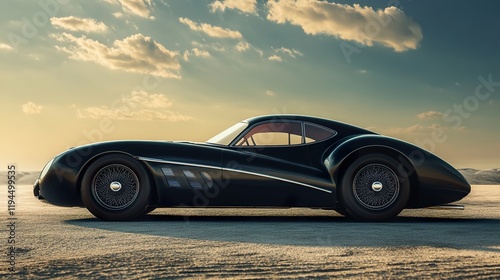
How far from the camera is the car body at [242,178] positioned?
23.8 ft

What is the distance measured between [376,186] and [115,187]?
323 centimetres

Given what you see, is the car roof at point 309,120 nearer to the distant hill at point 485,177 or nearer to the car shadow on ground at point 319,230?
the car shadow on ground at point 319,230

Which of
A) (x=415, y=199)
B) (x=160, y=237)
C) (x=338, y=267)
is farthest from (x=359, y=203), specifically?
(x=338, y=267)

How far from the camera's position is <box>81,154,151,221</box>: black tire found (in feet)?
23.7

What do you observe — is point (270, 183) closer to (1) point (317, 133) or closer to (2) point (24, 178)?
(1) point (317, 133)

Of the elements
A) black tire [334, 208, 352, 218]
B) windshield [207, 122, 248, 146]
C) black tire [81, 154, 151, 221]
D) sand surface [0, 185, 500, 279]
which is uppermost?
windshield [207, 122, 248, 146]

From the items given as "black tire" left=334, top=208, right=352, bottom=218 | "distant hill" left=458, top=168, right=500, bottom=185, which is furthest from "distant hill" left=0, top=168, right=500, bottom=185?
"black tire" left=334, top=208, right=352, bottom=218

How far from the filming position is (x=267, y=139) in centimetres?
790

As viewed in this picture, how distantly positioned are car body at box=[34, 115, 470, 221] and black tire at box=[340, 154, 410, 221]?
1cm

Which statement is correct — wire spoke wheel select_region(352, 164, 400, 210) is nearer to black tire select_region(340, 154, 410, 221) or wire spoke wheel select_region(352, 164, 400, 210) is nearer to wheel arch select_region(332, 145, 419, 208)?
black tire select_region(340, 154, 410, 221)

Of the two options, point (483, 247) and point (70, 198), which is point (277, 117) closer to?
point (70, 198)

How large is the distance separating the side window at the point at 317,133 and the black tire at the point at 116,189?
222 centimetres

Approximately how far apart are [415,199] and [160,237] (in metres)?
3.58

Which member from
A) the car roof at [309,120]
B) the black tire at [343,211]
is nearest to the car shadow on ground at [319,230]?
the black tire at [343,211]
